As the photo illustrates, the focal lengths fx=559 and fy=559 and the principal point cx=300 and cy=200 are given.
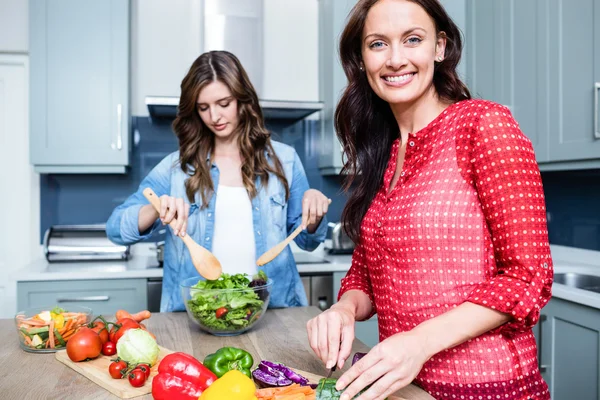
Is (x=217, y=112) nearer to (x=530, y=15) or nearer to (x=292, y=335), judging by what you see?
(x=292, y=335)

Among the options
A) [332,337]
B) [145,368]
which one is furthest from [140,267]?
[332,337]

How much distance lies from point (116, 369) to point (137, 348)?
76 millimetres

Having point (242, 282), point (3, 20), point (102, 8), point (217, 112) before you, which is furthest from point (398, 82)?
point (3, 20)

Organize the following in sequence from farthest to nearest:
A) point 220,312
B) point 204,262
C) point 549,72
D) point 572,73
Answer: point 549,72
point 572,73
point 204,262
point 220,312

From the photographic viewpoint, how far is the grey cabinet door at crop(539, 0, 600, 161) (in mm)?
2400

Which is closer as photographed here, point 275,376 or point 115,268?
point 275,376

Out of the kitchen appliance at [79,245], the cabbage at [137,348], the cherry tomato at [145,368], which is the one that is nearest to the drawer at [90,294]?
the kitchen appliance at [79,245]

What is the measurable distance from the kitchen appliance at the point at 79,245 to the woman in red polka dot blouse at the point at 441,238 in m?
2.08

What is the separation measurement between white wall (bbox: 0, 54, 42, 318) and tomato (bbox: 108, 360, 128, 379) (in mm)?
2505

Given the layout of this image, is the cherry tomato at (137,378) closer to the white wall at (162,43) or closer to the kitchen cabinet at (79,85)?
the kitchen cabinet at (79,85)

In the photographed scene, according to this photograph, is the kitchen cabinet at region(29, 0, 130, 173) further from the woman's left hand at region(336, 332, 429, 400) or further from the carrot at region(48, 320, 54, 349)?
the woman's left hand at region(336, 332, 429, 400)

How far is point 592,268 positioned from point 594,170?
0.48 metres

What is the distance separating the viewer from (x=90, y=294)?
279 cm

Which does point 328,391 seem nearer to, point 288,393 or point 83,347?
point 288,393
